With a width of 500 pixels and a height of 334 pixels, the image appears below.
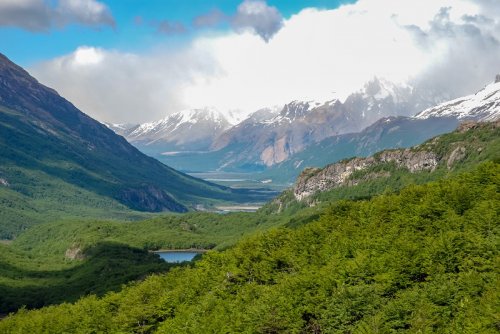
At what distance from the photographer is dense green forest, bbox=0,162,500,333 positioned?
4284 inches

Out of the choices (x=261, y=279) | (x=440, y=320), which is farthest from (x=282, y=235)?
(x=440, y=320)

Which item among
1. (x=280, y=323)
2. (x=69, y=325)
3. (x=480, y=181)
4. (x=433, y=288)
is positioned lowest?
(x=69, y=325)

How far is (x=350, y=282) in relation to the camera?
413ft

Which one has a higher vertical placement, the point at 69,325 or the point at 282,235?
the point at 282,235

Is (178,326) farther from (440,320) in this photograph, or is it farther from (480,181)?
(480,181)

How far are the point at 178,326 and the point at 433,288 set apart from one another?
54.2m

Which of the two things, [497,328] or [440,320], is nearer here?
[497,328]

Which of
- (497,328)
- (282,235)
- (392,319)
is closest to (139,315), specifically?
(282,235)

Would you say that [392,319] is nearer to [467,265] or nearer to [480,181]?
[467,265]

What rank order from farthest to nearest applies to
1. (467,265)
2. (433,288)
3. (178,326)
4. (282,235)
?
(282,235)
(178,326)
(467,265)
(433,288)

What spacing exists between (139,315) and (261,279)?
29.8 metres

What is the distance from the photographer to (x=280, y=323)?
121 metres

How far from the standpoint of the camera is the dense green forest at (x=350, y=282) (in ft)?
357

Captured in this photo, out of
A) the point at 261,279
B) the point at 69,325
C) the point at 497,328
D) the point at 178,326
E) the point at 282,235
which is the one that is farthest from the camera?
the point at 282,235
